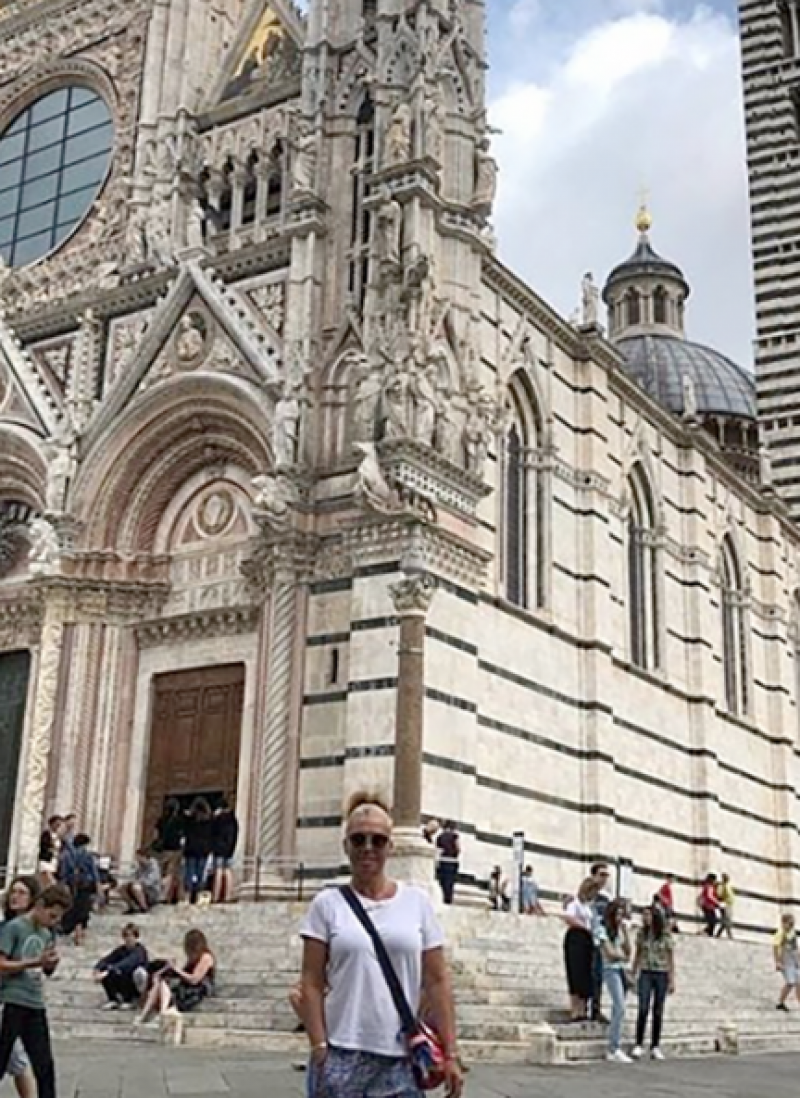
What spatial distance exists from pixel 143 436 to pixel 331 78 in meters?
5.93

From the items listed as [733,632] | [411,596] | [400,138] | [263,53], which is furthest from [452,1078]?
[733,632]

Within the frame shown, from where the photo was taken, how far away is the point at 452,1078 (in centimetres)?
374

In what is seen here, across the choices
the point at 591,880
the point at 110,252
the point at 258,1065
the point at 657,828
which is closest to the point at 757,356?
the point at 657,828

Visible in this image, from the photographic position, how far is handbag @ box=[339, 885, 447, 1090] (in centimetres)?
373

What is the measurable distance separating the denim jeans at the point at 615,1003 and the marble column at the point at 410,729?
11.7ft

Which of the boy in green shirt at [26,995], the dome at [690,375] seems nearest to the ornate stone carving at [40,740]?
the boy in green shirt at [26,995]

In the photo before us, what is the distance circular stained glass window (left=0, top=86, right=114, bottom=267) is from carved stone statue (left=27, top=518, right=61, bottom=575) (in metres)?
6.35

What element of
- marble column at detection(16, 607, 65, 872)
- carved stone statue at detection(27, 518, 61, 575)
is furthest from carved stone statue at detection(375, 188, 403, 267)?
marble column at detection(16, 607, 65, 872)

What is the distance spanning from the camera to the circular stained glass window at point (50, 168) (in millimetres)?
23453

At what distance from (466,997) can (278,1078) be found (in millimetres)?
3831

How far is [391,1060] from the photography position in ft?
12.4

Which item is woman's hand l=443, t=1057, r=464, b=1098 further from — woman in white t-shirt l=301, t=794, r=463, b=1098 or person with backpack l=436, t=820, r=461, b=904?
person with backpack l=436, t=820, r=461, b=904

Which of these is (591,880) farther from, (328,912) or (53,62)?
(53,62)

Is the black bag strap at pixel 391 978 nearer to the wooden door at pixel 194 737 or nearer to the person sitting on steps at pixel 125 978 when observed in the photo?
the person sitting on steps at pixel 125 978
